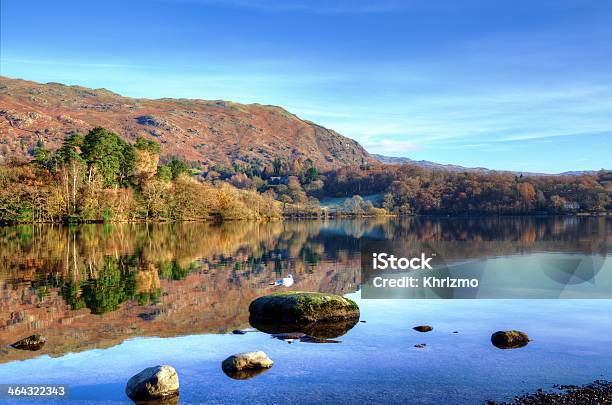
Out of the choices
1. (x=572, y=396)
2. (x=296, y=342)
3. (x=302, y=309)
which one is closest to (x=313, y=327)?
(x=302, y=309)

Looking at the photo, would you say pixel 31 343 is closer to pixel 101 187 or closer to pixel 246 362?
pixel 246 362

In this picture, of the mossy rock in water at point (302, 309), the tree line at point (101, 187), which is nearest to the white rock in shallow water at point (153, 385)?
the mossy rock in water at point (302, 309)

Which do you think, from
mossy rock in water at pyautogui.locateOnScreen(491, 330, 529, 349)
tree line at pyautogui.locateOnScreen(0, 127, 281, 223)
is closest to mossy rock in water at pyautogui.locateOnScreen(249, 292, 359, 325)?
mossy rock in water at pyautogui.locateOnScreen(491, 330, 529, 349)

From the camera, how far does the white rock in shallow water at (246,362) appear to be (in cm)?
1502

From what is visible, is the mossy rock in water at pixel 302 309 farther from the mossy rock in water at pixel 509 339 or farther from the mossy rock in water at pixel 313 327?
the mossy rock in water at pixel 509 339

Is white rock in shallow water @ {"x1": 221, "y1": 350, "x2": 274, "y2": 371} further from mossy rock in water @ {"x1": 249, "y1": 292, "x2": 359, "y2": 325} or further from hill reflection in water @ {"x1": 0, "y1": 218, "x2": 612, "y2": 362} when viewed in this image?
mossy rock in water @ {"x1": 249, "y1": 292, "x2": 359, "y2": 325}

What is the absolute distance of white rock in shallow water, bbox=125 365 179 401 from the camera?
12875mm

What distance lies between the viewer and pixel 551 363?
1560 cm

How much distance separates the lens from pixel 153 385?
13.0 m

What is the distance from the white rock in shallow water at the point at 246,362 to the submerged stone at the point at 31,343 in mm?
6718

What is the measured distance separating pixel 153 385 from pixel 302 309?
9.02 m

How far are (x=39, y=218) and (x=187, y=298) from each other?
83.1 m

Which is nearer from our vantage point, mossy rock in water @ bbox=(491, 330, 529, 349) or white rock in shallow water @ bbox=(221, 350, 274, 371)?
white rock in shallow water @ bbox=(221, 350, 274, 371)

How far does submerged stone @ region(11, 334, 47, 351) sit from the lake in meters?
0.30
